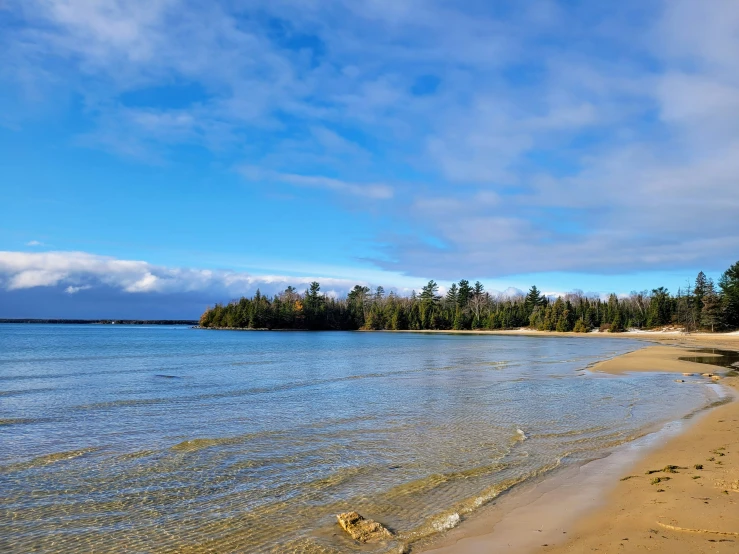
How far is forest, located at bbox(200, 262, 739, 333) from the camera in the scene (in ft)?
383

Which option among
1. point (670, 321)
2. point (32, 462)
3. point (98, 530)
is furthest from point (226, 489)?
point (670, 321)

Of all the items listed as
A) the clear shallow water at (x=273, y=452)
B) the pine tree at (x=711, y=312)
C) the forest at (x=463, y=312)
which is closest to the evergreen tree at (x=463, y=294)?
the forest at (x=463, y=312)

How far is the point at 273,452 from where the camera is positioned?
38.9 ft

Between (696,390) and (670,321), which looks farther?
(670,321)

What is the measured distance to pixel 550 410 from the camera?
59.4 feet

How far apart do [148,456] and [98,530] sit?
14.1 feet

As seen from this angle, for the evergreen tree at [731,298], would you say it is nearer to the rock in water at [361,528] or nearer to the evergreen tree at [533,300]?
the evergreen tree at [533,300]

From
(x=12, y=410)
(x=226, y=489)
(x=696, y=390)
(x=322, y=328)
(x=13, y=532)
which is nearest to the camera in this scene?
(x=13, y=532)

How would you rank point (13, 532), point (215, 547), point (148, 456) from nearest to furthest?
point (215, 547) < point (13, 532) < point (148, 456)

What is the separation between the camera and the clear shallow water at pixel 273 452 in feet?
24.4

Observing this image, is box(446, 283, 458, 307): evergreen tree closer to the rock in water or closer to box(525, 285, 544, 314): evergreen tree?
box(525, 285, 544, 314): evergreen tree

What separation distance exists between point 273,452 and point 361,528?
5.21m

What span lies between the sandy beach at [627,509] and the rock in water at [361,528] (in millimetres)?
908

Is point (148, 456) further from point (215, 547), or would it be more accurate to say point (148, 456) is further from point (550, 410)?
point (550, 410)
